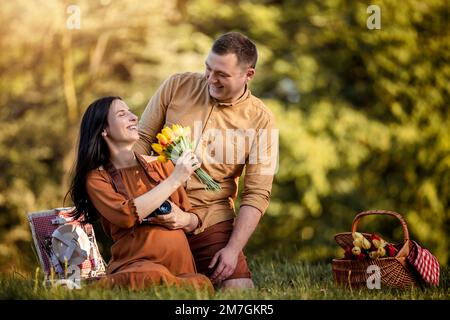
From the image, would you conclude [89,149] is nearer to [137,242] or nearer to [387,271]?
[137,242]

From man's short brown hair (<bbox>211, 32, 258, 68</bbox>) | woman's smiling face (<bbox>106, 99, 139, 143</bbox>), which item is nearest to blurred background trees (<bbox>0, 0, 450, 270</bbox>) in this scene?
man's short brown hair (<bbox>211, 32, 258, 68</bbox>)

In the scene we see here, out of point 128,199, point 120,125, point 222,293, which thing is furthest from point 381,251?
point 120,125

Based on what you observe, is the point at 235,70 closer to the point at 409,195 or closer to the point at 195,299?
the point at 195,299

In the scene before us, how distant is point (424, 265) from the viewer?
4.30 m

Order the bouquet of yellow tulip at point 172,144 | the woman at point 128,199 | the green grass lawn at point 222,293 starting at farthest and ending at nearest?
the bouquet of yellow tulip at point 172,144
the woman at point 128,199
the green grass lawn at point 222,293

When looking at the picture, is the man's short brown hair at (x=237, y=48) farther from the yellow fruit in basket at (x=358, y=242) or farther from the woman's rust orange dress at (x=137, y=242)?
the yellow fruit in basket at (x=358, y=242)

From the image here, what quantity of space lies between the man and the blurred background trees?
410 centimetres

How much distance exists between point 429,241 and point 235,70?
5.52 metres

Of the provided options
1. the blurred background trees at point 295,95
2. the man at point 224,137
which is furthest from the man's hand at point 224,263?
the blurred background trees at point 295,95

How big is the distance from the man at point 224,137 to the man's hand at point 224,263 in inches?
2.7

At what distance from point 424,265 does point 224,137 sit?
1368mm

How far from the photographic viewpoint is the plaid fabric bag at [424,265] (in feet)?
14.0

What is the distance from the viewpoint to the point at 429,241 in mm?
9164

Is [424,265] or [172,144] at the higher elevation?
[172,144]
